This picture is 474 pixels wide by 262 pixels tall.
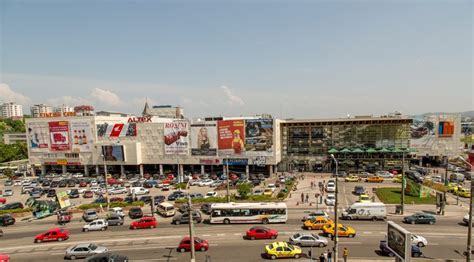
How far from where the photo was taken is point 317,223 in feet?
114

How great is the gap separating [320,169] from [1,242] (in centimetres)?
7390

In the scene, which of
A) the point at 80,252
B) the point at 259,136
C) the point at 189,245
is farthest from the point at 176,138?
the point at 189,245

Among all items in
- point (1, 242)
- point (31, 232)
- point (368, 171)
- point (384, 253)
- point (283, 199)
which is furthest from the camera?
point (368, 171)

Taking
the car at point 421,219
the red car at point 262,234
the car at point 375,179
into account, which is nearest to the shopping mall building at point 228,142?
the car at point 375,179

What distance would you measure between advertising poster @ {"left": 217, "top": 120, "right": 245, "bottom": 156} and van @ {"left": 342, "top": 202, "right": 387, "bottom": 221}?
141 ft

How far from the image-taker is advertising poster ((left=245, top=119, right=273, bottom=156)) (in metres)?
77.2

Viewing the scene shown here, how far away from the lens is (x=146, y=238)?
110 feet

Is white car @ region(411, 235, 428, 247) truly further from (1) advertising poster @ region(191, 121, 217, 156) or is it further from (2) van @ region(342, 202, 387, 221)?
(1) advertising poster @ region(191, 121, 217, 156)

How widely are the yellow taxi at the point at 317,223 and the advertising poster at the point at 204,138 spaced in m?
48.7

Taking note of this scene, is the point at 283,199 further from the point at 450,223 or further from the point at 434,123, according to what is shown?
the point at 434,123

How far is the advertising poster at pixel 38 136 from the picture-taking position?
90.4 meters

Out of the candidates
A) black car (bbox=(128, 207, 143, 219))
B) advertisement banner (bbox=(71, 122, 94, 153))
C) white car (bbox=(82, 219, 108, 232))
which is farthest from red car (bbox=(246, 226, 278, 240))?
advertisement banner (bbox=(71, 122, 94, 153))

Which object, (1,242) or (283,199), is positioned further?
(283,199)

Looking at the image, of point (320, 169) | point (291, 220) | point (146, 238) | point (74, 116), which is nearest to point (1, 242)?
point (146, 238)
